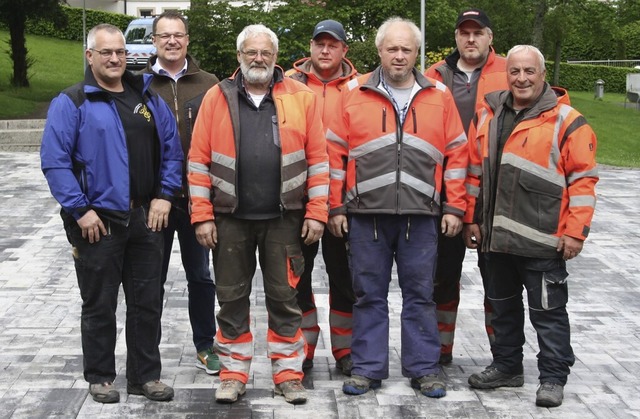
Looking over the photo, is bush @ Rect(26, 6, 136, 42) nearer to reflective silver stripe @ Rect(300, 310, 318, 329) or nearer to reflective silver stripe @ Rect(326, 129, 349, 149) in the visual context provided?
reflective silver stripe @ Rect(300, 310, 318, 329)

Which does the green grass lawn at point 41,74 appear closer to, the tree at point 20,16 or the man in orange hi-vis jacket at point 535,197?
the tree at point 20,16

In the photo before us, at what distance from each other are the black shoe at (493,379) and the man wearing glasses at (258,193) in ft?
3.32

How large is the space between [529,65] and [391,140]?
86cm

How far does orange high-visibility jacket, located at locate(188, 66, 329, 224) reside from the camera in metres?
5.75

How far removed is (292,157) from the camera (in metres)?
5.79

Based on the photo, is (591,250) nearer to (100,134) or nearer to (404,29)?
(404,29)

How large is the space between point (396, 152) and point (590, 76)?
159 feet

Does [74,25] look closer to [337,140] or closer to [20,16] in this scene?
[20,16]

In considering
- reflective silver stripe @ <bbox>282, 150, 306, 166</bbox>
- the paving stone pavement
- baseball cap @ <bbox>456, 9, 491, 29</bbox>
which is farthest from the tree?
reflective silver stripe @ <bbox>282, 150, 306, 166</bbox>

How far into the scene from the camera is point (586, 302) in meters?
8.38

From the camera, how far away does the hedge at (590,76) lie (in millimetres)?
51875

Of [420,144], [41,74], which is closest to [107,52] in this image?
[420,144]

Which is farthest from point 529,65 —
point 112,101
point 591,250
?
point 591,250

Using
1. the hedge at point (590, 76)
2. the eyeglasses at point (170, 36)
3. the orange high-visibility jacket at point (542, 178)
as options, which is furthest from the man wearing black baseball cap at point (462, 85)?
the hedge at point (590, 76)
